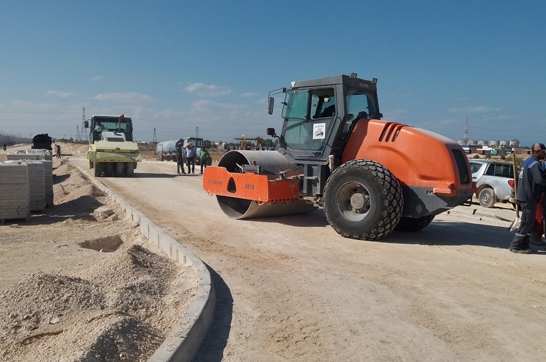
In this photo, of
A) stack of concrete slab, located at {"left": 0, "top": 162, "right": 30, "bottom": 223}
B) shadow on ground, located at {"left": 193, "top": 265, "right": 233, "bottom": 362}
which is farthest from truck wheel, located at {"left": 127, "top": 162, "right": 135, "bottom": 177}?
shadow on ground, located at {"left": 193, "top": 265, "right": 233, "bottom": 362}

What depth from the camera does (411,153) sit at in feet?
22.9

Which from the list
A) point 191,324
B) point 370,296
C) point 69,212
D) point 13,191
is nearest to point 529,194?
point 370,296

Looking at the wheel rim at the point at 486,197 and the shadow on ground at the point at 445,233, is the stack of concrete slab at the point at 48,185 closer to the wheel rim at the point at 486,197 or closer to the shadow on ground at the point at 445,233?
the shadow on ground at the point at 445,233

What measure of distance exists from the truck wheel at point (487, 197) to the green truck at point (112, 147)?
14.5m

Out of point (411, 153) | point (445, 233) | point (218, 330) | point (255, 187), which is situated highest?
point (411, 153)

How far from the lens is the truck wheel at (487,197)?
1360 cm

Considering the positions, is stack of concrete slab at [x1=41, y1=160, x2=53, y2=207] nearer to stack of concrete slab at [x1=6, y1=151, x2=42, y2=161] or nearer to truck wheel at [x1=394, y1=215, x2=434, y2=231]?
stack of concrete slab at [x1=6, y1=151, x2=42, y2=161]

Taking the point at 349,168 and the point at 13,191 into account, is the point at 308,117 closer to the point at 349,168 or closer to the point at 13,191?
the point at 349,168

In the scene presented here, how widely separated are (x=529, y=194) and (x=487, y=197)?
25.6 ft

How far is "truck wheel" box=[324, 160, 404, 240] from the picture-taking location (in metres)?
6.80

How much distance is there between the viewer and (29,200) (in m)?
9.18

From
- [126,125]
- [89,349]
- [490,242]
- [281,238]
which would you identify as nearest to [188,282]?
[89,349]

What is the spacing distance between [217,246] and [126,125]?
1747cm

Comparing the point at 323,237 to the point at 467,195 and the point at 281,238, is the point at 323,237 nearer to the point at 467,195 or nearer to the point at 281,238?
the point at 281,238
